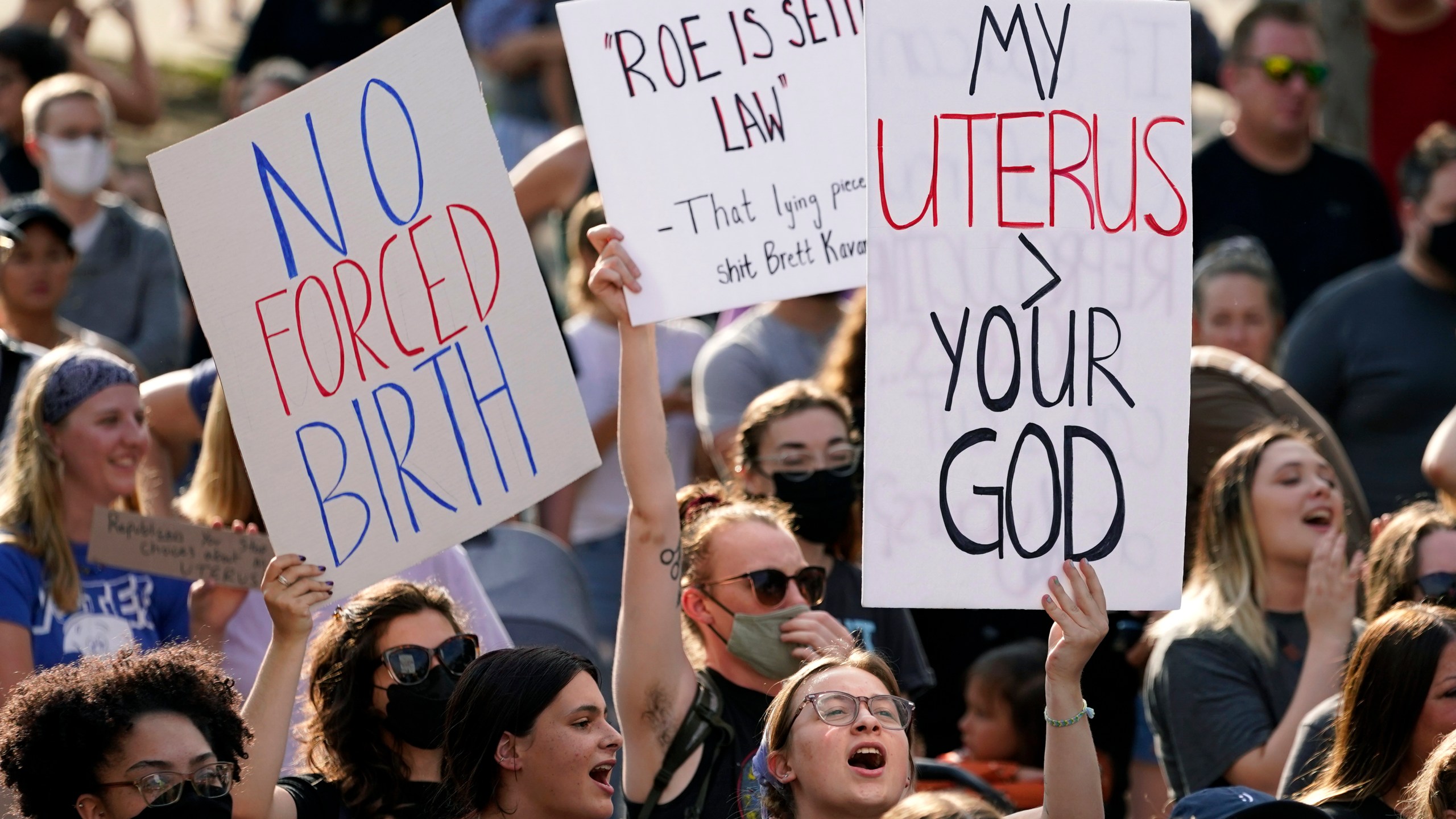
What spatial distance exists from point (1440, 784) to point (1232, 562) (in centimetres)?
143

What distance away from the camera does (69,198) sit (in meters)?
6.71

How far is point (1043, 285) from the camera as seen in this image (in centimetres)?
353

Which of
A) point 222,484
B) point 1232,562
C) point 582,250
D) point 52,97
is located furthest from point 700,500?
point 52,97

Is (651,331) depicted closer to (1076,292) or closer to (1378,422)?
(1076,292)

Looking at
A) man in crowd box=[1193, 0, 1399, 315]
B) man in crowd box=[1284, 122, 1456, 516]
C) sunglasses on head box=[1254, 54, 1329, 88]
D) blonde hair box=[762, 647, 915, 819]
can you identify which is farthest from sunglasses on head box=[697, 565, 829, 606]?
sunglasses on head box=[1254, 54, 1329, 88]

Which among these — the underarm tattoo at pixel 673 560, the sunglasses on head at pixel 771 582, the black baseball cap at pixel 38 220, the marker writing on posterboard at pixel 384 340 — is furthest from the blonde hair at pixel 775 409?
the black baseball cap at pixel 38 220

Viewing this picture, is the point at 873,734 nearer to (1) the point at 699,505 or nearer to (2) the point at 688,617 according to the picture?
(2) the point at 688,617

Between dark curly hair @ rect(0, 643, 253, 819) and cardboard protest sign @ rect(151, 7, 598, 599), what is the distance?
42 centimetres

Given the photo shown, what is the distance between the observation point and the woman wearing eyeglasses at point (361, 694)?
3664 millimetres

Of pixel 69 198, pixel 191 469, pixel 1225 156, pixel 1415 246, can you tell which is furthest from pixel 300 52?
pixel 1415 246

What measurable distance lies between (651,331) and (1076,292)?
0.96 meters

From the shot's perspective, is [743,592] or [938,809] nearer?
[938,809]

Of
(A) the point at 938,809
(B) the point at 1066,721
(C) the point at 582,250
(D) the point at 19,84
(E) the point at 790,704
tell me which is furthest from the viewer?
(D) the point at 19,84

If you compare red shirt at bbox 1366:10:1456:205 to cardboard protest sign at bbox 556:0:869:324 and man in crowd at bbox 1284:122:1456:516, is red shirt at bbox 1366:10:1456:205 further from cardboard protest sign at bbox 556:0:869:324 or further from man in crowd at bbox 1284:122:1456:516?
cardboard protest sign at bbox 556:0:869:324
